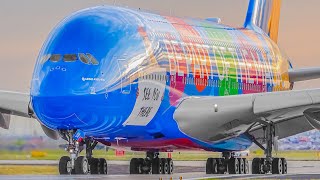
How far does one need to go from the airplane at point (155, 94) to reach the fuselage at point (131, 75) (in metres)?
0.04

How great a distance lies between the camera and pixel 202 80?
2071 inches

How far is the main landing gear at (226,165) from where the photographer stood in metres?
54.3

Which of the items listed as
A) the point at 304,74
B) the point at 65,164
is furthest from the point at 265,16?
the point at 65,164

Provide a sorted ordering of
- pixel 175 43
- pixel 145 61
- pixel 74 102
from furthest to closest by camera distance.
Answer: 1. pixel 175 43
2. pixel 145 61
3. pixel 74 102

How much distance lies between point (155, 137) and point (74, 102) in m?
5.89

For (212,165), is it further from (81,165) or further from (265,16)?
(265,16)

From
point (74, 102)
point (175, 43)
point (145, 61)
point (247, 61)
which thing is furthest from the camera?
point (247, 61)

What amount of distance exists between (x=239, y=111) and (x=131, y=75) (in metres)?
5.45

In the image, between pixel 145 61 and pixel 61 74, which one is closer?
pixel 61 74

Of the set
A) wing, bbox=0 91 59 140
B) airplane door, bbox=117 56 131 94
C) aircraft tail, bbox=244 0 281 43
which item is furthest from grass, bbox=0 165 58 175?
aircraft tail, bbox=244 0 281 43

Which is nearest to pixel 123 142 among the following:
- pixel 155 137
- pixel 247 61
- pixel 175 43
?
pixel 155 137

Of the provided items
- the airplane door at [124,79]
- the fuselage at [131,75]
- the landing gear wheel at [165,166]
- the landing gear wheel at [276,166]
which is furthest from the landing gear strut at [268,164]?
the airplane door at [124,79]

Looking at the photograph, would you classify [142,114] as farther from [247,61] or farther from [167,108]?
[247,61]

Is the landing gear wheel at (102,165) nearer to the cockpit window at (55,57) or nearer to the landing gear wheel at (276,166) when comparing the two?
the landing gear wheel at (276,166)
